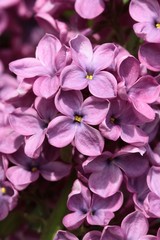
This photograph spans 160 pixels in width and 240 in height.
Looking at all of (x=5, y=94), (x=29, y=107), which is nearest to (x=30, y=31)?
(x=5, y=94)

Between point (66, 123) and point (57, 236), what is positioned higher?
point (66, 123)

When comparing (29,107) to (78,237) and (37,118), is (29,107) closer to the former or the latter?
(37,118)

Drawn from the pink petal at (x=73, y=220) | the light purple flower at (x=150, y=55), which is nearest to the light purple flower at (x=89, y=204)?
the pink petal at (x=73, y=220)

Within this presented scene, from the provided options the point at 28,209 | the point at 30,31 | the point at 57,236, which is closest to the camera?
the point at 57,236

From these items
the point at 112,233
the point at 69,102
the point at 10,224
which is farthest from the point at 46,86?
the point at 10,224

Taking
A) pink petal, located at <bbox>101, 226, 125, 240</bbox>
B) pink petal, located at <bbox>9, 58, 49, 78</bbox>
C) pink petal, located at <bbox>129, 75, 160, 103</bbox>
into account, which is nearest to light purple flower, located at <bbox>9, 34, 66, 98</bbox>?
pink petal, located at <bbox>9, 58, 49, 78</bbox>

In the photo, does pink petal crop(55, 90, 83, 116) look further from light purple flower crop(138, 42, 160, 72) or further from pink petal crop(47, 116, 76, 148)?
light purple flower crop(138, 42, 160, 72)

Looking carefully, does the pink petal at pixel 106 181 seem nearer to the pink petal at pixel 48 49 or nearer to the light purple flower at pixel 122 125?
the light purple flower at pixel 122 125
